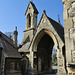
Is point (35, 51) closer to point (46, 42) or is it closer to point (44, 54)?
point (44, 54)

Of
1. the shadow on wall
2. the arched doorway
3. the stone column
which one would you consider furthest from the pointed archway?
the stone column

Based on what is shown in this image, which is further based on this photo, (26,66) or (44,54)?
(44,54)

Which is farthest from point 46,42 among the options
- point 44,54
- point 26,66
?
point 26,66

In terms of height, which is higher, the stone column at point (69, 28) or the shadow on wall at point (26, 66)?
the stone column at point (69, 28)

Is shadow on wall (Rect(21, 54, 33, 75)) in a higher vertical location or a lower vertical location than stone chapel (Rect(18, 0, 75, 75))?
lower

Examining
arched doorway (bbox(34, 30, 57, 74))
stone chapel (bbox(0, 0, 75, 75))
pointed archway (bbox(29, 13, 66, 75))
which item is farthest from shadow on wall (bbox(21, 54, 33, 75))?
arched doorway (bbox(34, 30, 57, 74))

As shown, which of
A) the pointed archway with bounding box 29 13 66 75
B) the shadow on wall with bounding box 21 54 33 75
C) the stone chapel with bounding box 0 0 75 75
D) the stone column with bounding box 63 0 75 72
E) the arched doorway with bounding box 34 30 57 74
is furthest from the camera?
the arched doorway with bounding box 34 30 57 74

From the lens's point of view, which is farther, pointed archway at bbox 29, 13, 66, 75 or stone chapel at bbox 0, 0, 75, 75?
stone chapel at bbox 0, 0, 75, 75

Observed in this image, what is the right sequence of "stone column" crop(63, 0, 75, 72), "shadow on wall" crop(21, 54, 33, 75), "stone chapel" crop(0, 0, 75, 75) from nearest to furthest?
1. "stone column" crop(63, 0, 75, 72)
2. "stone chapel" crop(0, 0, 75, 75)
3. "shadow on wall" crop(21, 54, 33, 75)

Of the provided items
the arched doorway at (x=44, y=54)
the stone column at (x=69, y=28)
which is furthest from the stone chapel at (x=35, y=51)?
the stone column at (x=69, y=28)

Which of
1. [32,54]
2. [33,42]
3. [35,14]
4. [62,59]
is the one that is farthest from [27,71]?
[35,14]

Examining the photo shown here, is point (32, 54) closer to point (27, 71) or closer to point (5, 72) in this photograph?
point (27, 71)

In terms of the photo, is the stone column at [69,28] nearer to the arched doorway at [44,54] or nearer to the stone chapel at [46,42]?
the stone chapel at [46,42]

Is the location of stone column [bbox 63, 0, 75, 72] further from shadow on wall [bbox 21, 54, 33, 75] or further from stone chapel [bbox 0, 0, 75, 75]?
shadow on wall [bbox 21, 54, 33, 75]
